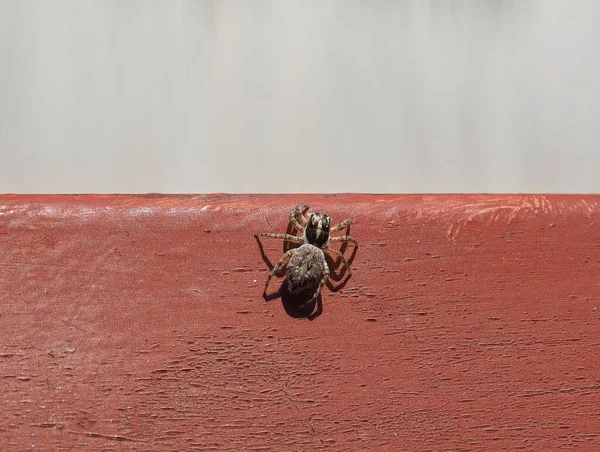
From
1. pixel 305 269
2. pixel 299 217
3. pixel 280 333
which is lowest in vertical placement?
pixel 280 333

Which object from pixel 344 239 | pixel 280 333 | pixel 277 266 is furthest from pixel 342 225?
pixel 280 333

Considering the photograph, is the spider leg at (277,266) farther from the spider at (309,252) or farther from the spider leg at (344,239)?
the spider leg at (344,239)

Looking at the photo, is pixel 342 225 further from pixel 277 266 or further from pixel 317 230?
pixel 277 266

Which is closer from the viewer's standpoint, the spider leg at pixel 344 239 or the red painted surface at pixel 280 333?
the red painted surface at pixel 280 333

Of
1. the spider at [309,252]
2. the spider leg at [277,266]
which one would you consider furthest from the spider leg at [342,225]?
the spider leg at [277,266]

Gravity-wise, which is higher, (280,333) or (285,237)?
(285,237)

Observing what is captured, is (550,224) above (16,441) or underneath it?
above

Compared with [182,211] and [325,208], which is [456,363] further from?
[182,211]

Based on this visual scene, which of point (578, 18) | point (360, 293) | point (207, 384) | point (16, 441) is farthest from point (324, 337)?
point (578, 18)
